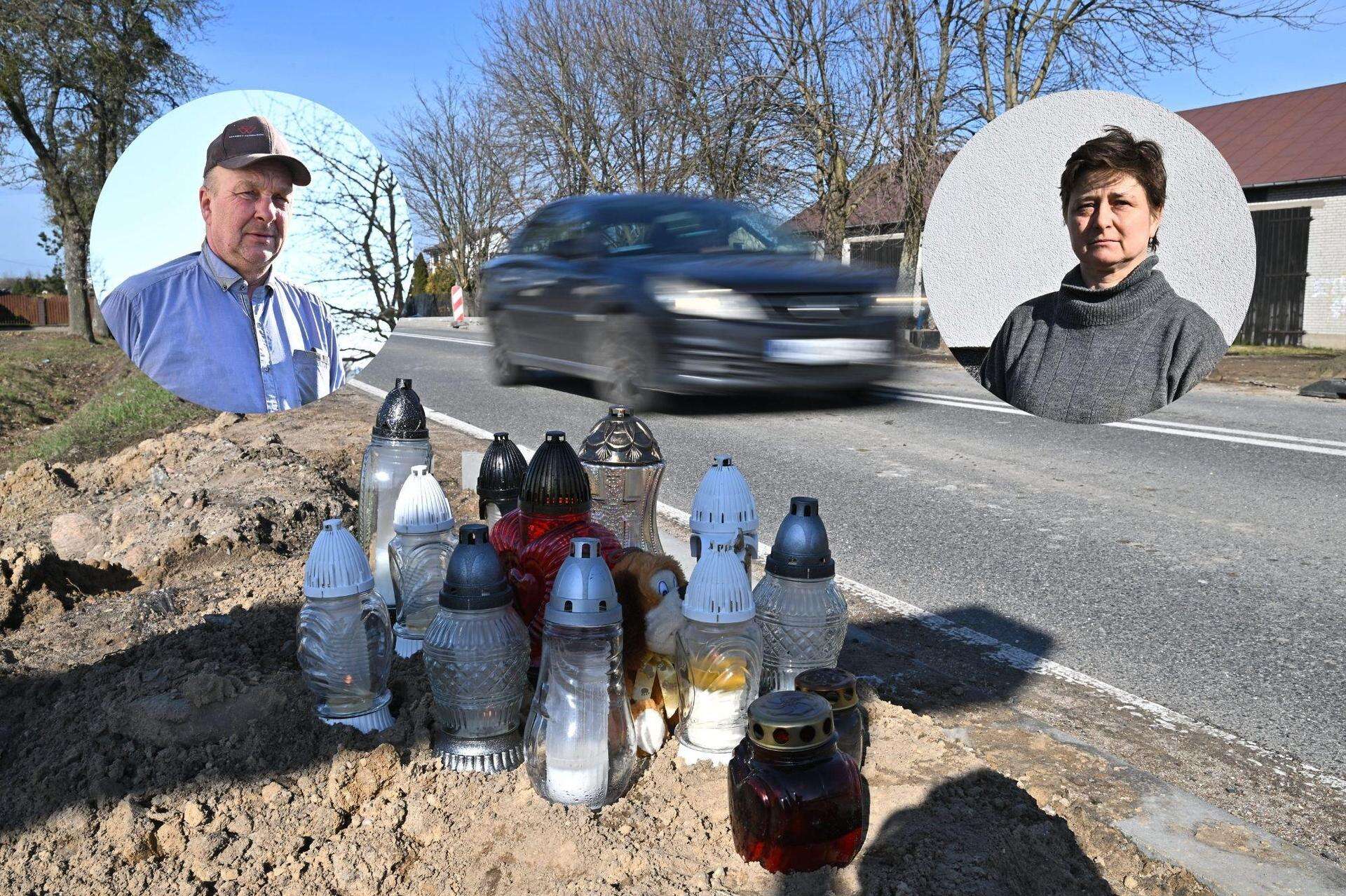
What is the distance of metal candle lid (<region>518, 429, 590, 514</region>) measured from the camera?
112 inches

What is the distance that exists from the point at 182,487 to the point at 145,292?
6363 millimetres

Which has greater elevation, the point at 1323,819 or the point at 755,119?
the point at 755,119

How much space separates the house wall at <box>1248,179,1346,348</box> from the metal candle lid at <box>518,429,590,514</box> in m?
16.2

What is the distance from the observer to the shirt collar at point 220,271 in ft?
4.69

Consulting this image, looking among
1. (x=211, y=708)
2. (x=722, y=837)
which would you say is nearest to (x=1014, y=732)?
(x=722, y=837)

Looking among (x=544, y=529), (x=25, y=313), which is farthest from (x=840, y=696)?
(x=25, y=313)

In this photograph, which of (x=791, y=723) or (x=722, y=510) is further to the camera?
(x=722, y=510)

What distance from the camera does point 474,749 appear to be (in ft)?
11.0

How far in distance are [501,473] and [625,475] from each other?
114cm

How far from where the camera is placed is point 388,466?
3992 millimetres

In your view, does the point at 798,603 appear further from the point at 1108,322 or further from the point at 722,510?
the point at 1108,322

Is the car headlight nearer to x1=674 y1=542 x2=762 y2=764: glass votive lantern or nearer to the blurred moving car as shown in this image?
the blurred moving car

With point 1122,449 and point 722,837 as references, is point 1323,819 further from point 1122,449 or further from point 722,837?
point 1122,449

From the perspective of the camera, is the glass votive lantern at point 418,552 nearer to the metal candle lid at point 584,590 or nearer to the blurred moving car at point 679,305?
the metal candle lid at point 584,590
